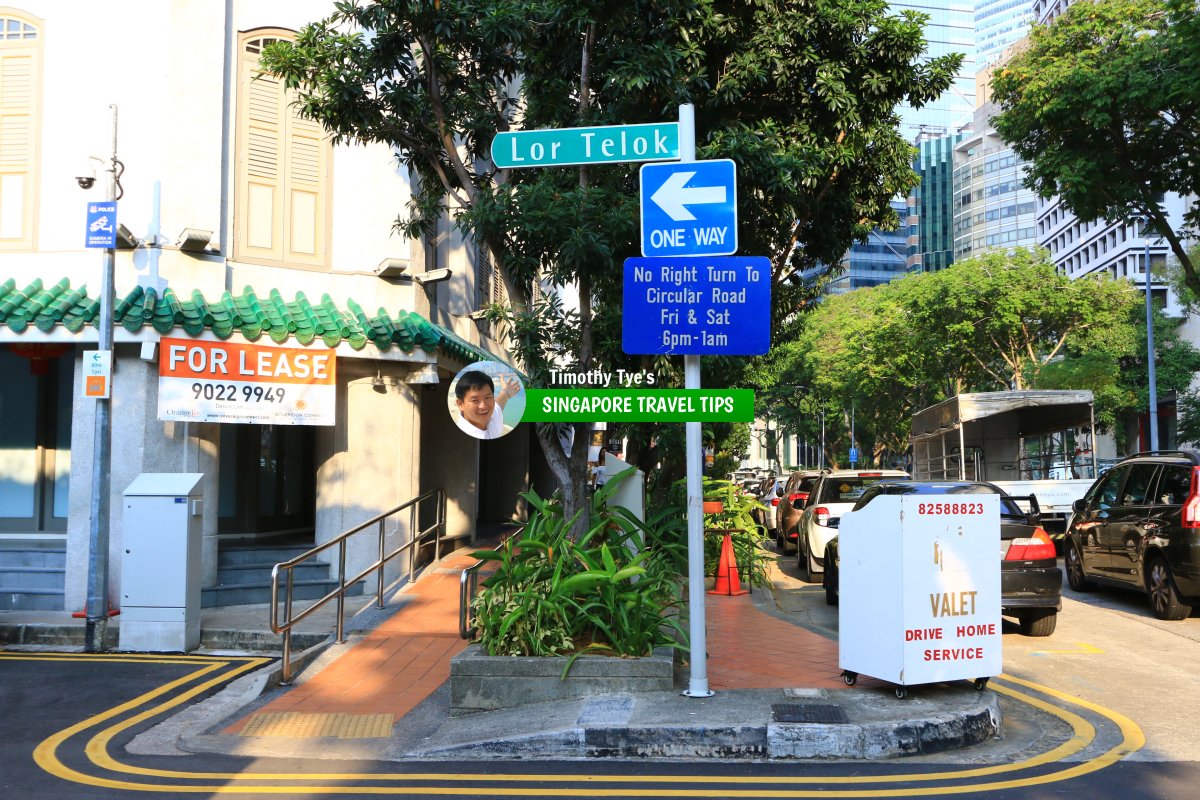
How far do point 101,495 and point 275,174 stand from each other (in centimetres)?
461

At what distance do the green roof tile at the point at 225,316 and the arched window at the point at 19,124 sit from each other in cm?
91

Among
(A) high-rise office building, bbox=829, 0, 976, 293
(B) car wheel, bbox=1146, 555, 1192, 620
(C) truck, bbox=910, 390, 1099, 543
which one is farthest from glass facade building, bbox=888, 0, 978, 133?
(B) car wheel, bbox=1146, 555, 1192, 620

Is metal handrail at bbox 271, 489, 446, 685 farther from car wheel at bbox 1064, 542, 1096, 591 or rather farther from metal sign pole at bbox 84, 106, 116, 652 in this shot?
car wheel at bbox 1064, 542, 1096, 591

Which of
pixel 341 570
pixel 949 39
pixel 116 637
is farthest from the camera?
pixel 949 39

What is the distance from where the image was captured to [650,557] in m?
8.91

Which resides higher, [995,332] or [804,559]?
[995,332]

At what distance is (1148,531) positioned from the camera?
12562 millimetres

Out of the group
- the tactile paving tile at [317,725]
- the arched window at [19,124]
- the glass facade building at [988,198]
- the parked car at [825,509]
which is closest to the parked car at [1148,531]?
the parked car at [825,509]

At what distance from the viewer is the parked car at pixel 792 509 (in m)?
19.9

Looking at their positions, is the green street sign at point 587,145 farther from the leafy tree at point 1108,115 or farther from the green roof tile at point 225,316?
the leafy tree at point 1108,115

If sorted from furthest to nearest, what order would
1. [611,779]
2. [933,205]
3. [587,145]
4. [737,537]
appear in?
[933,205] → [737,537] → [587,145] → [611,779]

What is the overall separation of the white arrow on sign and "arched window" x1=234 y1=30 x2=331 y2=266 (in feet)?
22.8

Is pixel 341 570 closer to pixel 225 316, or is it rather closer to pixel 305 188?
pixel 225 316

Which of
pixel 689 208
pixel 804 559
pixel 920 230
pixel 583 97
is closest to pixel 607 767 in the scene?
pixel 689 208
